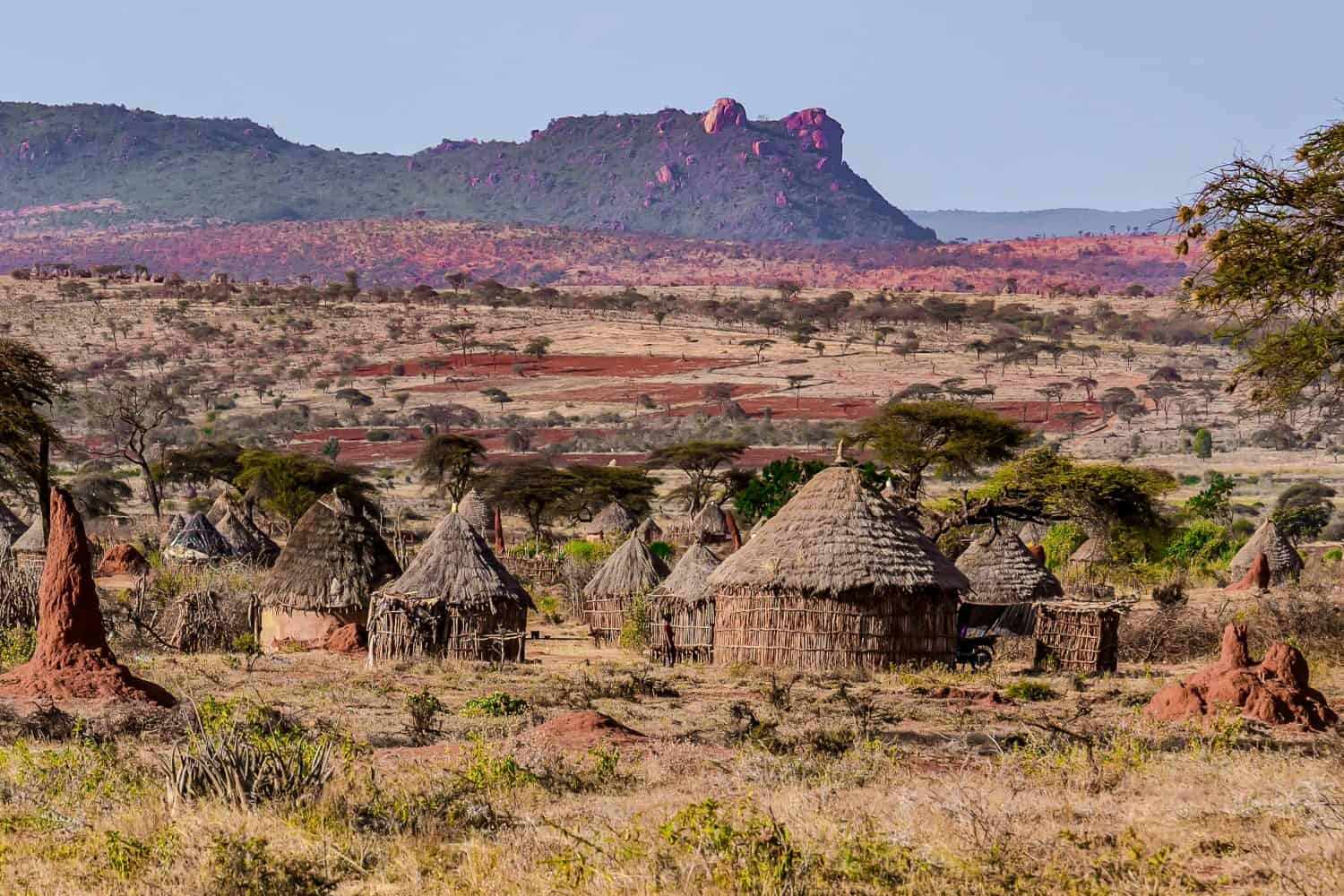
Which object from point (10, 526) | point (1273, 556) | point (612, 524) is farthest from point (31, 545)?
point (1273, 556)

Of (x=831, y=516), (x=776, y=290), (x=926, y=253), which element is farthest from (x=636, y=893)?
(x=926, y=253)

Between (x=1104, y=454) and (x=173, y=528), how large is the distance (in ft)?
129

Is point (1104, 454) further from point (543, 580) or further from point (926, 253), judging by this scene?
point (926, 253)

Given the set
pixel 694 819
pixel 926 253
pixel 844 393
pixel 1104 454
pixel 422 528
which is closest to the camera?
pixel 694 819

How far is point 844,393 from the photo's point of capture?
8044cm

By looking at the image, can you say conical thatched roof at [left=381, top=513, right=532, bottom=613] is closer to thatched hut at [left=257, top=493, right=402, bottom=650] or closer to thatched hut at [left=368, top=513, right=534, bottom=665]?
thatched hut at [left=368, top=513, right=534, bottom=665]

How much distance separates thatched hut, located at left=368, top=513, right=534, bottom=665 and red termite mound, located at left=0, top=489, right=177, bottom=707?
686 cm

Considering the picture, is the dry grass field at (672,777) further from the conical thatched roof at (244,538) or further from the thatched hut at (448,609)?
the conical thatched roof at (244,538)

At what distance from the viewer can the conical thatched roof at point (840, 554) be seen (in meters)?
20.1

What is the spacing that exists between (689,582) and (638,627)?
1668 millimetres

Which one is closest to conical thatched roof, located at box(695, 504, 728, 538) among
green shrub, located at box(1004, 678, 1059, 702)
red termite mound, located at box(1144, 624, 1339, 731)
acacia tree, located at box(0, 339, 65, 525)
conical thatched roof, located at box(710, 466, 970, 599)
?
conical thatched roof, located at box(710, 466, 970, 599)

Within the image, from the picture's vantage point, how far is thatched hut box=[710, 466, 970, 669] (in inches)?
795

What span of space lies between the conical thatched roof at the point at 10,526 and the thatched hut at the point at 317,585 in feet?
35.8

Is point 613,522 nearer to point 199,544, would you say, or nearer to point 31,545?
point 199,544
